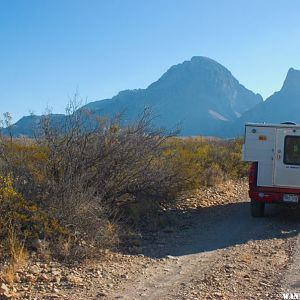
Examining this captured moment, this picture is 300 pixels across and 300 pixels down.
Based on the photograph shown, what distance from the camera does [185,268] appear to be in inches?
312

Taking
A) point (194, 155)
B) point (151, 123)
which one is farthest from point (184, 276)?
point (194, 155)

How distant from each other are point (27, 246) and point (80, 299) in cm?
206

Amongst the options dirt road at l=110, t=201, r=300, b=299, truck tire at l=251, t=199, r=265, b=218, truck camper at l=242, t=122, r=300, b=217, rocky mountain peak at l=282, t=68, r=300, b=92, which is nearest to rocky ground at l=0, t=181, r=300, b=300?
dirt road at l=110, t=201, r=300, b=299

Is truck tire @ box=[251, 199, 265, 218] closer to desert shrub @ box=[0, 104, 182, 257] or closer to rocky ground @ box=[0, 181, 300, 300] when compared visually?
rocky ground @ box=[0, 181, 300, 300]

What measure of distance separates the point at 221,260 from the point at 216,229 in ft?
9.36

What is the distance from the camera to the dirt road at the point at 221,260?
672cm

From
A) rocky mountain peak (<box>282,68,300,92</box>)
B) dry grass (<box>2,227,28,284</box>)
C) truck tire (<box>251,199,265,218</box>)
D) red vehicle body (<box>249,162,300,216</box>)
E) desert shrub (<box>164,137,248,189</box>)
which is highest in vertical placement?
rocky mountain peak (<box>282,68,300,92</box>)

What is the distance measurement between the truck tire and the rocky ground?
0.43 metres

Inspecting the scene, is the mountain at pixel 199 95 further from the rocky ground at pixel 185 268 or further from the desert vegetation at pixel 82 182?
the rocky ground at pixel 185 268

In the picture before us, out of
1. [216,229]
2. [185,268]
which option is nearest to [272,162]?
[216,229]

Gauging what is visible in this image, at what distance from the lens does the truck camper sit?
12.3 meters

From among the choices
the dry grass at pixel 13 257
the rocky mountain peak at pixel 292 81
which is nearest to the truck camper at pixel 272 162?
the dry grass at pixel 13 257

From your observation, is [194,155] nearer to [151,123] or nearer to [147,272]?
[151,123]

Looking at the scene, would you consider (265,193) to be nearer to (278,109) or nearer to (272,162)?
(272,162)
